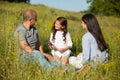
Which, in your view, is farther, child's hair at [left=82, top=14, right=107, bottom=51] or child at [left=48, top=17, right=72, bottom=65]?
child at [left=48, top=17, right=72, bottom=65]

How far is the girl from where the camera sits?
27.8 ft

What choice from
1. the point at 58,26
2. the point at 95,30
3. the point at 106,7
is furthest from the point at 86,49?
the point at 106,7

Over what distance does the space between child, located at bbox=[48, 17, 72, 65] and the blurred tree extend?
44.9 metres

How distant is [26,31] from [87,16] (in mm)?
1156

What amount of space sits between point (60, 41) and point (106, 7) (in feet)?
152

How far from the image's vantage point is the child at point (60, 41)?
847 centimetres

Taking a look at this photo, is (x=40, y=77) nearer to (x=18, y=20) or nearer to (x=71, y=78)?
(x=71, y=78)

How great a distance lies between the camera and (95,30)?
Answer: 7.74 m

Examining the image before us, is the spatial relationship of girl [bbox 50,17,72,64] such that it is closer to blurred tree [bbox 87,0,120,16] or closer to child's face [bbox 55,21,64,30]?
child's face [bbox 55,21,64,30]

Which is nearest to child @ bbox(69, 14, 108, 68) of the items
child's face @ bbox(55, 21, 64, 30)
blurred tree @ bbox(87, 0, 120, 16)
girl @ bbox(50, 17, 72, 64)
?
girl @ bbox(50, 17, 72, 64)

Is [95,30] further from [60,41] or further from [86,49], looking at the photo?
[60,41]

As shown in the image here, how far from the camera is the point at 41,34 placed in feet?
35.2

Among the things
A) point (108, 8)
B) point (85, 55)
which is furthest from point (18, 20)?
point (108, 8)

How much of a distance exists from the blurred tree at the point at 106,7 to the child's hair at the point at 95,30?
150 ft
